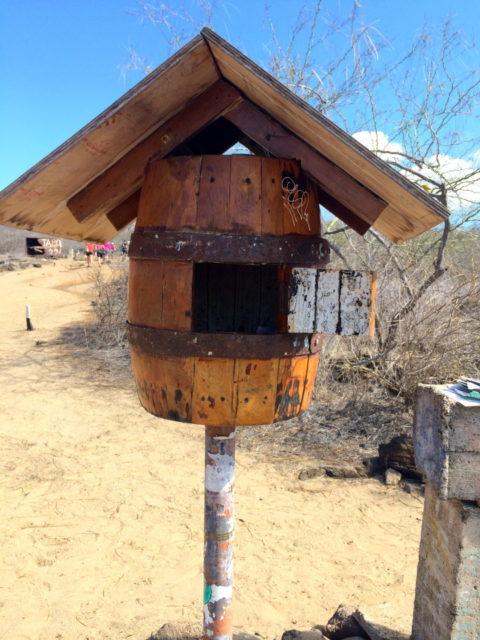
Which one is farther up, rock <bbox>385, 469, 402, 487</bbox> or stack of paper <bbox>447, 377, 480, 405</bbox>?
stack of paper <bbox>447, 377, 480, 405</bbox>

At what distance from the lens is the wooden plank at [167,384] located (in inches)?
68.2

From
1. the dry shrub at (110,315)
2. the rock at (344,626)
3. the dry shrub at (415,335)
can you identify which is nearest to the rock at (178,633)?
the rock at (344,626)

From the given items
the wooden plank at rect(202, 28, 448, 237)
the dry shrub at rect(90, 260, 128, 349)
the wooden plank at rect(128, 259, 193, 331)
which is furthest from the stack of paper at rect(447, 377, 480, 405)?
the dry shrub at rect(90, 260, 128, 349)

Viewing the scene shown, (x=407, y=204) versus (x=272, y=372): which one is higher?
(x=407, y=204)

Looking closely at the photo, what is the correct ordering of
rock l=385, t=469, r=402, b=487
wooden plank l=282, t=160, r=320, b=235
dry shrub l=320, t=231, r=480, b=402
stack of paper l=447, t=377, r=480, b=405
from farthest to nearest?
1. dry shrub l=320, t=231, r=480, b=402
2. rock l=385, t=469, r=402, b=487
3. stack of paper l=447, t=377, r=480, b=405
4. wooden plank l=282, t=160, r=320, b=235

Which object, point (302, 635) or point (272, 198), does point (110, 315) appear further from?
point (272, 198)

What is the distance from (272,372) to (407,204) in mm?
702

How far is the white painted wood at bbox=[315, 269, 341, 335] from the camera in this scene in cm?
170

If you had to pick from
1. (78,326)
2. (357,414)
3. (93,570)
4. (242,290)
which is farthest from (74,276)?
(242,290)

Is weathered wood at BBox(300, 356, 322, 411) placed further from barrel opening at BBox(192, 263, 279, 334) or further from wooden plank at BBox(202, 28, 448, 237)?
wooden plank at BBox(202, 28, 448, 237)

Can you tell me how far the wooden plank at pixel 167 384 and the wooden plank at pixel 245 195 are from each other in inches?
18.6

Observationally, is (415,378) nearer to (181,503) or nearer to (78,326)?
(181,503)

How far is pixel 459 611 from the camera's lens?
229 cm

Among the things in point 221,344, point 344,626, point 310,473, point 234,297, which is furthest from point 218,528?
point 310,473
